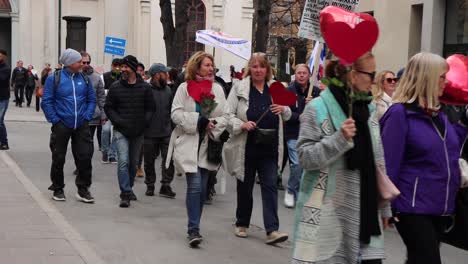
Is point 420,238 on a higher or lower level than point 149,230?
higher

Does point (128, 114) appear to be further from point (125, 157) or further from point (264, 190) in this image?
point (264, 190)

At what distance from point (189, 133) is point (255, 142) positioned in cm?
74

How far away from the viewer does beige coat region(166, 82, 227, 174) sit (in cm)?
754

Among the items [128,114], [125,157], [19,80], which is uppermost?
[128,114]

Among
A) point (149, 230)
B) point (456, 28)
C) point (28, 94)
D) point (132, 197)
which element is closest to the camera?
point (149, 230)

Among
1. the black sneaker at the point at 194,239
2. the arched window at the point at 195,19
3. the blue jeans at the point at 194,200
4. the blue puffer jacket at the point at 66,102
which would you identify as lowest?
the black sneaker at the point at 194,239

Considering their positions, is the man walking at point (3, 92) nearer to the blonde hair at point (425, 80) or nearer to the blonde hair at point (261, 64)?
the blonde hair at point (261, 64)

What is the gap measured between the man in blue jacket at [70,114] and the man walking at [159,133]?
4.05 feet

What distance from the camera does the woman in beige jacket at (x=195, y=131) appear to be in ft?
24.6

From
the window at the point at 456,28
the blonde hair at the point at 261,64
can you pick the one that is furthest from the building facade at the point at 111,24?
the blonde hair at the point at 261,64

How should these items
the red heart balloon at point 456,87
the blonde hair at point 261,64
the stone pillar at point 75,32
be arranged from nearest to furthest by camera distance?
the red heart balloon at point 456,87 < the blonde hair at point 261,64 < the stone pillar at point 75,32

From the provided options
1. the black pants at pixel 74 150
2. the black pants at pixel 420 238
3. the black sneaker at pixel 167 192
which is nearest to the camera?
the black pants at pixel 420 238

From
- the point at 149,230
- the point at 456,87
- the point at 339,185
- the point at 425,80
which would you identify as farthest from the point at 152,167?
the point at 339,185

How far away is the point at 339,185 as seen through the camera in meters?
4.41
